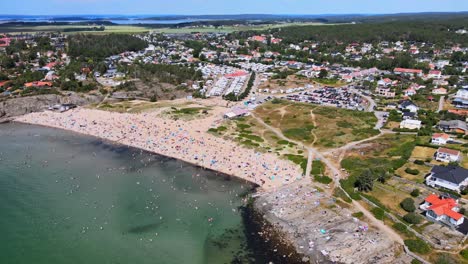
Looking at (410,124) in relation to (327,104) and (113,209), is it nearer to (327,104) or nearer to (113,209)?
(327,104)

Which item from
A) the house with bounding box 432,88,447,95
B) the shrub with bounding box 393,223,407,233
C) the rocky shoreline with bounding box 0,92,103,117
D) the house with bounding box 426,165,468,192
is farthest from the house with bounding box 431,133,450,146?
the rocky shoreline with bounding box 0,92,103,117

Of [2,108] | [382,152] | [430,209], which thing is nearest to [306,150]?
[382,152]

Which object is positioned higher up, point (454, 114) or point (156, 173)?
point (454, 114)

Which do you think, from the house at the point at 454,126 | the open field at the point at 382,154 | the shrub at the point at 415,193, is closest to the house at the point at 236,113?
the open field at the point at 382,154

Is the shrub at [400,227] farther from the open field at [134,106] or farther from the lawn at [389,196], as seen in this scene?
the open field at [134,106]

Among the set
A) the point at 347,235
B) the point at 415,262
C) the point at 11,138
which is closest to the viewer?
the point at 415,262

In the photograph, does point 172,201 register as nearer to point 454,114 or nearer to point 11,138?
point 11,138
